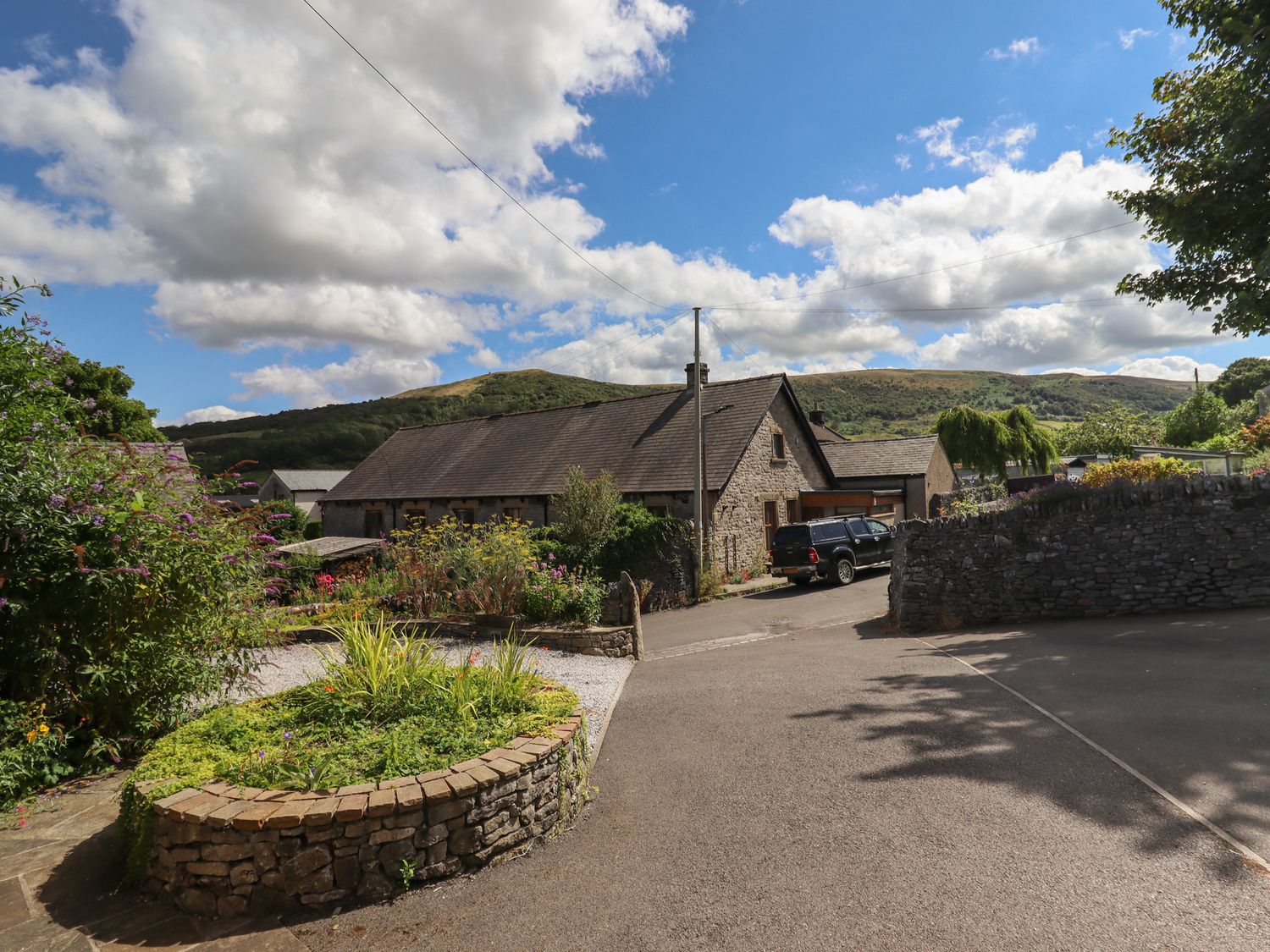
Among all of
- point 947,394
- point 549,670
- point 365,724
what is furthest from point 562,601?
point 947,394

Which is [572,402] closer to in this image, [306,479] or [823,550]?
[306,479]

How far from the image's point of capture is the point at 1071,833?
4473mm

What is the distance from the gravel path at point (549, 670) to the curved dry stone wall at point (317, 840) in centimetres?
244

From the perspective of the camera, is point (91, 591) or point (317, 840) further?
point (91, 591)

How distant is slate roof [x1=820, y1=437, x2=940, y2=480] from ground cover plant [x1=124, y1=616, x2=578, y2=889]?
89.2ft

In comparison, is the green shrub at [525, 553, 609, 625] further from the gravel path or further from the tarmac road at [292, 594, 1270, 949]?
the tarmac road at [292, 594, 1270, 949]

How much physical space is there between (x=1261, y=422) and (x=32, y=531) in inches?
1058

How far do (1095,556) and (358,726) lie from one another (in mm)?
12872

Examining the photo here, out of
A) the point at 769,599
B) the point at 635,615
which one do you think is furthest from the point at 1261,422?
the point at 635,615

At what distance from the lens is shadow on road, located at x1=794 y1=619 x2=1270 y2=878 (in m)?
4.81

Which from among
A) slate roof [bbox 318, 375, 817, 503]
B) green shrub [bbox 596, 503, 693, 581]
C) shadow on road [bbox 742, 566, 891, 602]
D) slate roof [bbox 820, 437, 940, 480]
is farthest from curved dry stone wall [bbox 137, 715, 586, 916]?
slate roof [bbox 820, 437, 940, 480]

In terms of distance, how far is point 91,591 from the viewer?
547cm

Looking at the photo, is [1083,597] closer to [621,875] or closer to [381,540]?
[621,875]

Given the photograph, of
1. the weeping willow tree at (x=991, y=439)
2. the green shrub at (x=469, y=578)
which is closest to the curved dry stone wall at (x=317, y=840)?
the green shrub at (x=469, y=578)
